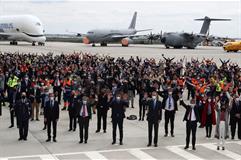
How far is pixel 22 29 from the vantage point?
268ft

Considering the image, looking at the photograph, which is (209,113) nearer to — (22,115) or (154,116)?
(154,116)

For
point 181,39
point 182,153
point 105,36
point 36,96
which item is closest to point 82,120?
point 182,153

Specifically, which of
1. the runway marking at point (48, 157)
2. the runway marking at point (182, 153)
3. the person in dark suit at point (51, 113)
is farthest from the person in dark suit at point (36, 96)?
the runway marking at point (182, 153)

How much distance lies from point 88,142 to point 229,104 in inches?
206

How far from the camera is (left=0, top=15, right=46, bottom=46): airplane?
268ft

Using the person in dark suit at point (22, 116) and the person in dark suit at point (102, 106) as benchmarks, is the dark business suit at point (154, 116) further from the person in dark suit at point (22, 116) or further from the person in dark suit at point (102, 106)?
the person in dark suit at point (22, 116)

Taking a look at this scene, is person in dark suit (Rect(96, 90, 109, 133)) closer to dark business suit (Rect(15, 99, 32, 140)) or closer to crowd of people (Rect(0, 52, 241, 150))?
crowd of people (Rect(0, 52, 241, 150))

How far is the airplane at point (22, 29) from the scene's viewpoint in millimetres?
81625

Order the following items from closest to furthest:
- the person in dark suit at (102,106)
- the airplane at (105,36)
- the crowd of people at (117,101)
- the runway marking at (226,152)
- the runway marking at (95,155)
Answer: the runway marking at (95,155), the runway marking at (226,152), the crowd of people at (117,101), the person in dark suit at (102,106), the airplane at (105,36)

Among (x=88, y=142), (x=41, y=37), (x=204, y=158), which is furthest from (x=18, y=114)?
(x=41, y=37)

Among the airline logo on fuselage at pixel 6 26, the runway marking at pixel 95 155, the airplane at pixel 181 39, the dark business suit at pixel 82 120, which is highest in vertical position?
the airline logo on fuselage at pixel 6 26

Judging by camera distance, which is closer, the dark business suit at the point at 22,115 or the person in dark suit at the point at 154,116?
the person in dark suit at the point at 154,116

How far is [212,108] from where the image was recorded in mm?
15477

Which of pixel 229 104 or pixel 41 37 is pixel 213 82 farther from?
pixel 41 37
